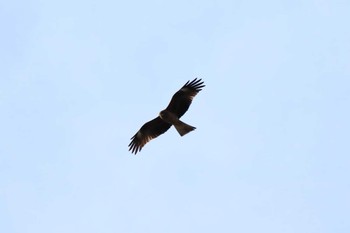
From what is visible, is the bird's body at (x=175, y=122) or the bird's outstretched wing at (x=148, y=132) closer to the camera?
the bird's body at (x=175, y=122)

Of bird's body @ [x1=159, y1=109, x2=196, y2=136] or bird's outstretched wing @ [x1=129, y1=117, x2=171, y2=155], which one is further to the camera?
bird's outstretched wing @ [x1=129, y1=117, x2=171, y2=155]

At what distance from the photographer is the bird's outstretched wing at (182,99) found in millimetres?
25413

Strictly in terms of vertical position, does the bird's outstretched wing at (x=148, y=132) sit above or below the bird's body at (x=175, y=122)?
above

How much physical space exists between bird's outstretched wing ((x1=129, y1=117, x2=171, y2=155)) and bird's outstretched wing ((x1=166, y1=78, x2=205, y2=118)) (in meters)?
0.84

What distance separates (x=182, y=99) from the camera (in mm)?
25453

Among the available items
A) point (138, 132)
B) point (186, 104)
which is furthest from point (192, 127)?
point (138, 132)

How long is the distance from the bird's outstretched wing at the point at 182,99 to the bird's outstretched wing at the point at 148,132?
838mm

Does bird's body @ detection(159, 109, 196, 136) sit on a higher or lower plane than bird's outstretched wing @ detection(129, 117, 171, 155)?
lower

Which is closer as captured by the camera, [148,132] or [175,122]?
[175,122]

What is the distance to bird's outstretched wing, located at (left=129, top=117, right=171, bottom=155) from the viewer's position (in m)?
26.4

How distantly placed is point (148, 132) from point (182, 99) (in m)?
1.85

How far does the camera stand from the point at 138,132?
2688cm

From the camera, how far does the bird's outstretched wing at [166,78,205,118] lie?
25413mm

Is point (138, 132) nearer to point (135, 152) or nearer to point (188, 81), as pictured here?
point (135, 152)
